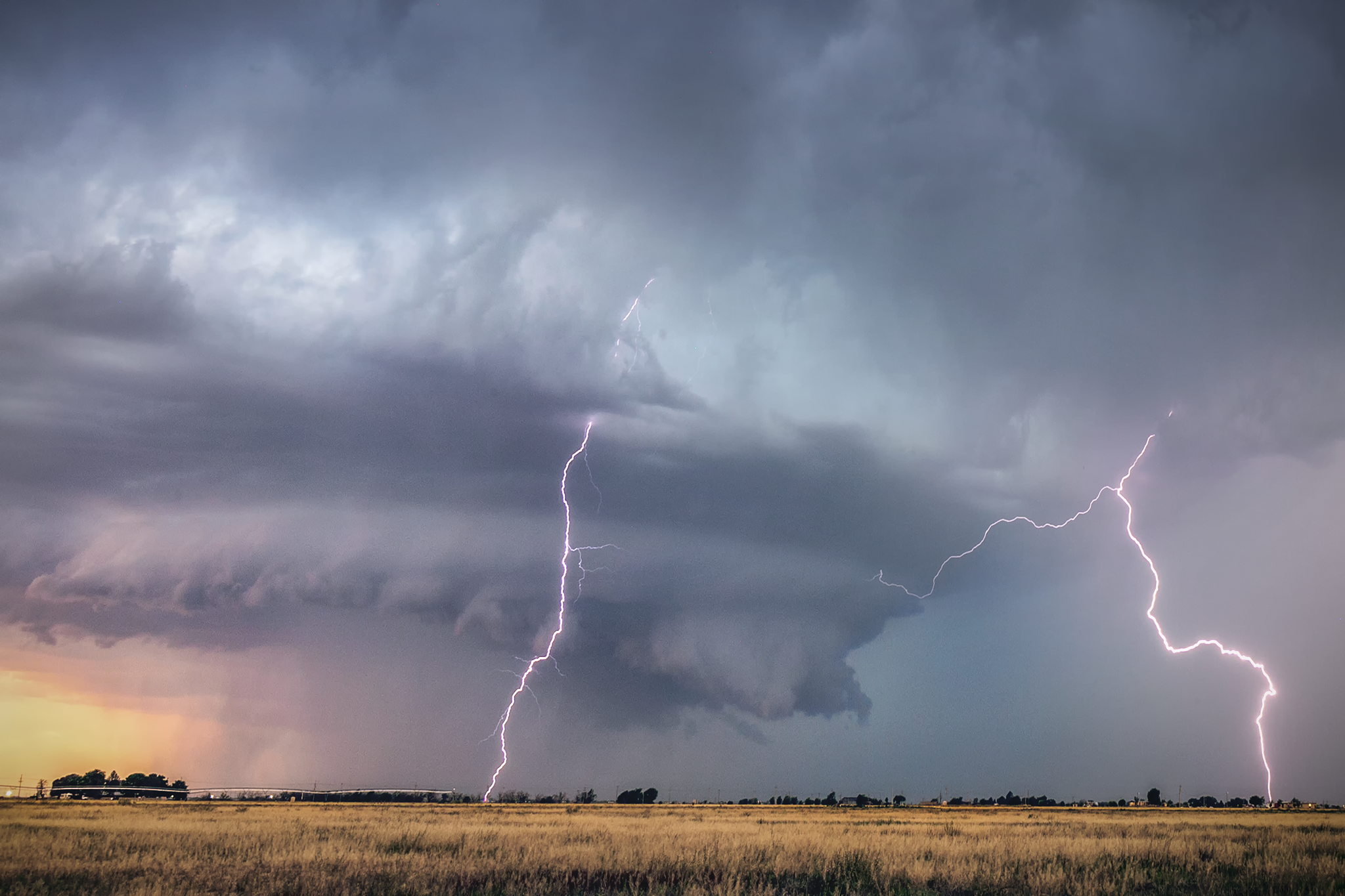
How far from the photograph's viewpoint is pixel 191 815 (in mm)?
42469

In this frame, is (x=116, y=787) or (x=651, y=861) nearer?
(x=651, y=861)

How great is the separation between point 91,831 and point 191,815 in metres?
14.7

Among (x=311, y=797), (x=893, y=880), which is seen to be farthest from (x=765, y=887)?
(x=311, y=797)

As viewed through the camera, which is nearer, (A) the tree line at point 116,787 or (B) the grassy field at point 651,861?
(B) the grassy field at point 651,861

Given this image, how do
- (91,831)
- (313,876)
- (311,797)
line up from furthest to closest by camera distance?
(311,797)
(91,831)
(313,876)

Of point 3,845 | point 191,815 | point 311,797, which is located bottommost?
point 311,797

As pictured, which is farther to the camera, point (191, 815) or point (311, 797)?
point (311, 797)

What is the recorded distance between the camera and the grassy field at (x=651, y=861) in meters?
16.1

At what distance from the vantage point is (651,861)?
18750mm

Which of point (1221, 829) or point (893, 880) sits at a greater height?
point (893, 880)

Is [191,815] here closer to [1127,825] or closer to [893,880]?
[893,880]

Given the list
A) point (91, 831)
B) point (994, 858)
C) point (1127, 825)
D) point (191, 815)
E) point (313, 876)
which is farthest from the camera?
point (191, 815)

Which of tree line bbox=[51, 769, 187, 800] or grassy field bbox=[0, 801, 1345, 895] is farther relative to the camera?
tree line bbox=[51, 769, 187, 800]

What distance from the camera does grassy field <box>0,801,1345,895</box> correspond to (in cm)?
1611
